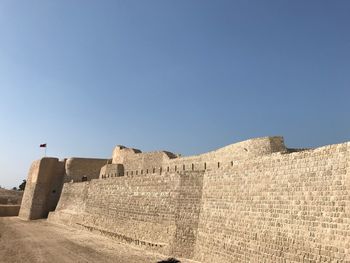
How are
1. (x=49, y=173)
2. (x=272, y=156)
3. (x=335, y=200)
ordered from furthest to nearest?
1. (x=49, y=173)
2. (x=272, y=156)
3. (x=335, y=200)

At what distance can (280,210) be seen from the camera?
11.9 meters

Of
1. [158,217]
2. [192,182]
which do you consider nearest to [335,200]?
[192,182]

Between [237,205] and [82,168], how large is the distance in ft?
86.4

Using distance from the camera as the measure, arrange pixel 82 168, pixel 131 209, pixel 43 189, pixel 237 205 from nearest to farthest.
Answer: pixel 237 205 < pixel 131 209 < pixel 43 189 < pixel 82 168

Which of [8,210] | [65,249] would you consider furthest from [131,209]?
[8,210]

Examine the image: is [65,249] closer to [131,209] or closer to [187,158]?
[131,209]

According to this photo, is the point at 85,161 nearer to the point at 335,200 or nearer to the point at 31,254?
the point at 31,254

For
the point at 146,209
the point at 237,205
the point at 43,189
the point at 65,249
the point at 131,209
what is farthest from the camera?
the point at 43,189

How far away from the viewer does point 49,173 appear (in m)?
38.0

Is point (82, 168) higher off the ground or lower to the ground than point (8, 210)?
higher

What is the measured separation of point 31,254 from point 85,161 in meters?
21.4

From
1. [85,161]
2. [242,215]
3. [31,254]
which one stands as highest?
[85,161]

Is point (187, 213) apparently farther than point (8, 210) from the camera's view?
No

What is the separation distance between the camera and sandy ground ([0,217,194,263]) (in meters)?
16.2
